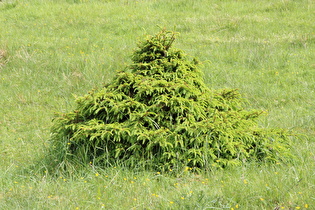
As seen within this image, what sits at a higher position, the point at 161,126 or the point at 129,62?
the point at 161,126

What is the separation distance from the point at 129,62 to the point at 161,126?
535 cm

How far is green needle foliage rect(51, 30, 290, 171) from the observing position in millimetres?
4660

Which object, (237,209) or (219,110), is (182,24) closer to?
(219,110)

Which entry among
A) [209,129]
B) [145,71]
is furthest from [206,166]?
[145,71]

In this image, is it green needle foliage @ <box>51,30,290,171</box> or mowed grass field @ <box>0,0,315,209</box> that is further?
green needle foliage @ <box>51,30,290,171</box>

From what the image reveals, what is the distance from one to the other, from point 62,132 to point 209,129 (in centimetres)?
Answer: 187

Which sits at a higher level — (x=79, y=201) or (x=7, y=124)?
(x=79, y=201)

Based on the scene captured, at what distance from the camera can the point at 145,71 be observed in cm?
513

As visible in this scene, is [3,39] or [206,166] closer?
[206,166]

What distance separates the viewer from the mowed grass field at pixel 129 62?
12.4 feet

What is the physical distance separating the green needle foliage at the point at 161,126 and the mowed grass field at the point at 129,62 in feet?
0.70

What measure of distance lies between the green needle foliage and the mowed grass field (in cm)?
21

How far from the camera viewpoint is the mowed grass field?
149 inches

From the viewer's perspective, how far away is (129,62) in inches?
394
